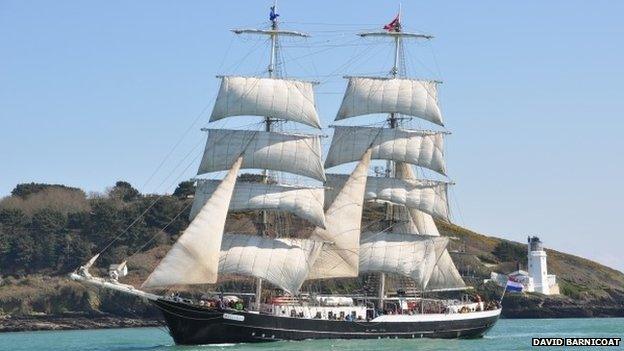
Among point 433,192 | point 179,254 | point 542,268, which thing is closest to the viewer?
point 179,254

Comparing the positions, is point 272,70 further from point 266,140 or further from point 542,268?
point 542,268

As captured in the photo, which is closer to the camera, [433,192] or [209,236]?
[209,236]

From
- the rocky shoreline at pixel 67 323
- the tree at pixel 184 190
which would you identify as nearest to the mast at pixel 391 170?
the rocky shoreline at pixel 67 323

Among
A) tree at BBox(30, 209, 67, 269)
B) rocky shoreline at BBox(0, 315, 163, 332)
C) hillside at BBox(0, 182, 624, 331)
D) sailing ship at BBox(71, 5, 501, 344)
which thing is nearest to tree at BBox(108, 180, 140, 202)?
hillside at BBox(0, 182, 624, 331)

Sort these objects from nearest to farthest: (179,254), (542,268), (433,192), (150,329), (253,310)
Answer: (179,254), (253,310), (433,192), (150,329), (542,268)

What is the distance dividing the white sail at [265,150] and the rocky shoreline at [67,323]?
33.3m

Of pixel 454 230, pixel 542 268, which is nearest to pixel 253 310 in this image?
pixel 542 268

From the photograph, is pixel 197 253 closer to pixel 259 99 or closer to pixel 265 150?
pixel 265 150

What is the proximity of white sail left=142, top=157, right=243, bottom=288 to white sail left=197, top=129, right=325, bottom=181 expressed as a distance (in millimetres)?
6636

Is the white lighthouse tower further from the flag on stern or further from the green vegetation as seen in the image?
the flag on stern

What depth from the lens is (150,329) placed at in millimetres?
108438

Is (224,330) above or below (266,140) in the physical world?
below

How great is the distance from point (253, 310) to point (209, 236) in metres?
6.61

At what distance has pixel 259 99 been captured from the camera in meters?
79.4
